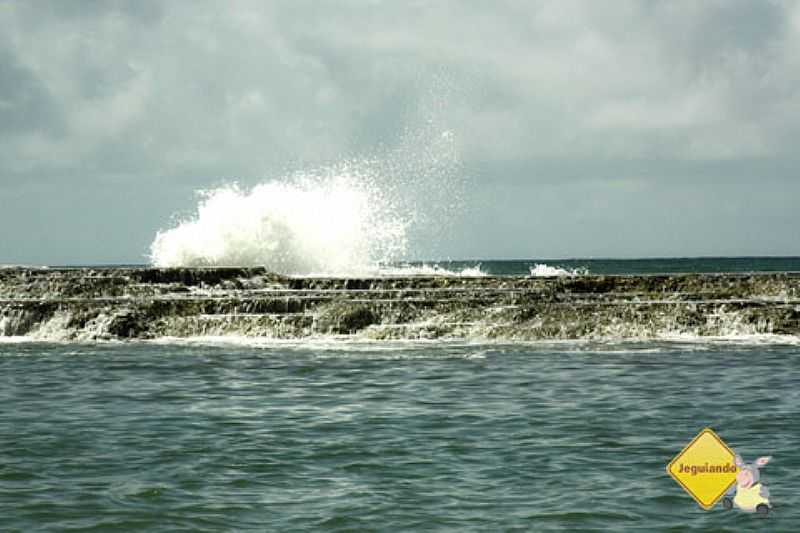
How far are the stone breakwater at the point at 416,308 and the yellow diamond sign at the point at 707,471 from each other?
16.7 metres

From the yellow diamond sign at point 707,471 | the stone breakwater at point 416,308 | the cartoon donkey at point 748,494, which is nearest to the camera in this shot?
the yellow diamond sign at point 707,471

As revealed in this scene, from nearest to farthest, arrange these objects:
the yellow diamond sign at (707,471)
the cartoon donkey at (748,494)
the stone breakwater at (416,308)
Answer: the yellow diamond sign at (707,471) → the cartoon donkey at (748,494) → the stone breakwater at (416,308)

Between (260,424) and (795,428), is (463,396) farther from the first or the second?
(795,428)

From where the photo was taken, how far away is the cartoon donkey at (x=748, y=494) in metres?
8.44

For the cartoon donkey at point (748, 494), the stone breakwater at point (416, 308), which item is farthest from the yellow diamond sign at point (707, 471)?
the stone breakwater at point (416, 308)

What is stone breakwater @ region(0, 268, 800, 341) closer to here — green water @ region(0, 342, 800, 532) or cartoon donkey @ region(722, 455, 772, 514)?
green water @ region(0, 342, 800, 532)

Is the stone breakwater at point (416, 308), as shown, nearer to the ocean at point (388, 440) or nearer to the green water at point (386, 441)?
the ocean at point (388, 440)

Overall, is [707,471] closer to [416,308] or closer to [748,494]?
[748,494]

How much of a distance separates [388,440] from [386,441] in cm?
7

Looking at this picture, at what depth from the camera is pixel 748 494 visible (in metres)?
8.58

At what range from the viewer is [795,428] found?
1213 centimetres

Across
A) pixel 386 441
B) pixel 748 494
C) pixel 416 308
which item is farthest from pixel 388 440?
pixel 416 308

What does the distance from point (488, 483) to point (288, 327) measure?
17358 millimetres

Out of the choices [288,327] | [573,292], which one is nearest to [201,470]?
[288,327]
